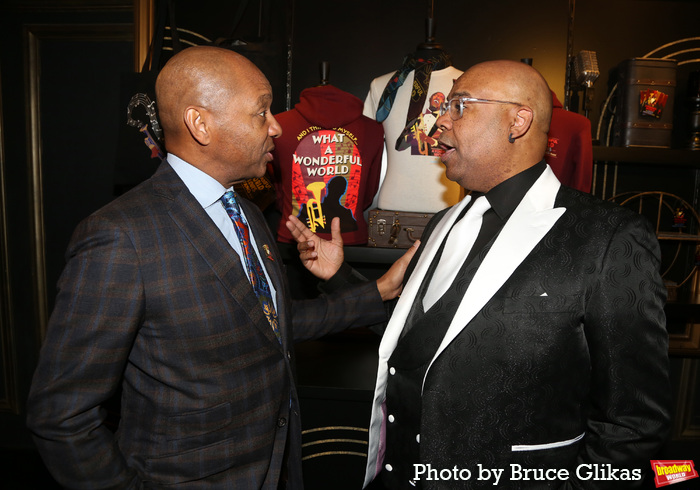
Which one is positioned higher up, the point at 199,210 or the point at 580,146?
the point at 580,146

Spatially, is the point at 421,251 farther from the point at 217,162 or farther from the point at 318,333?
the point at 217,162

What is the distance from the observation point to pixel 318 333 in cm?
171

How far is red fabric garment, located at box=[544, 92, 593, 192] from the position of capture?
2.22m

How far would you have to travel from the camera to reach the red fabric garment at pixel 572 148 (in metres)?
2.22

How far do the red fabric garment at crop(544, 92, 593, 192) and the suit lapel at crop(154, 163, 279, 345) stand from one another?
1558 millimetres

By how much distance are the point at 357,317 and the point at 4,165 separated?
2.60 metres

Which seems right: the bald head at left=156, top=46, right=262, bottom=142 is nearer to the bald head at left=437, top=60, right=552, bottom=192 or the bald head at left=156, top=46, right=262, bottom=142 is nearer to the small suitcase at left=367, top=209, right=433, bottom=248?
the bald head at left=437, top=60, right=552, bottom=192

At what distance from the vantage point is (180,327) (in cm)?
117

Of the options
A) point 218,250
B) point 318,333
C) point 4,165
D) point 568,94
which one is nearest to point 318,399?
point 318,333

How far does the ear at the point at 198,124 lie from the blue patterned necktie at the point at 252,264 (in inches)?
7.2

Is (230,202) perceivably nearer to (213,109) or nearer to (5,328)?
(213,109)

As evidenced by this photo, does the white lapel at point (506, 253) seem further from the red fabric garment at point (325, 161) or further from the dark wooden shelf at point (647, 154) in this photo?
the dark wooden shelf at point (647, 154)

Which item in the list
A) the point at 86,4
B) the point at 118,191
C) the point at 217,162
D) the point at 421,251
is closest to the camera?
the point at 217,162

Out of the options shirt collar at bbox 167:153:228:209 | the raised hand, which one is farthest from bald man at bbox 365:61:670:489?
shirt collar at bbox 167:153:228:209
